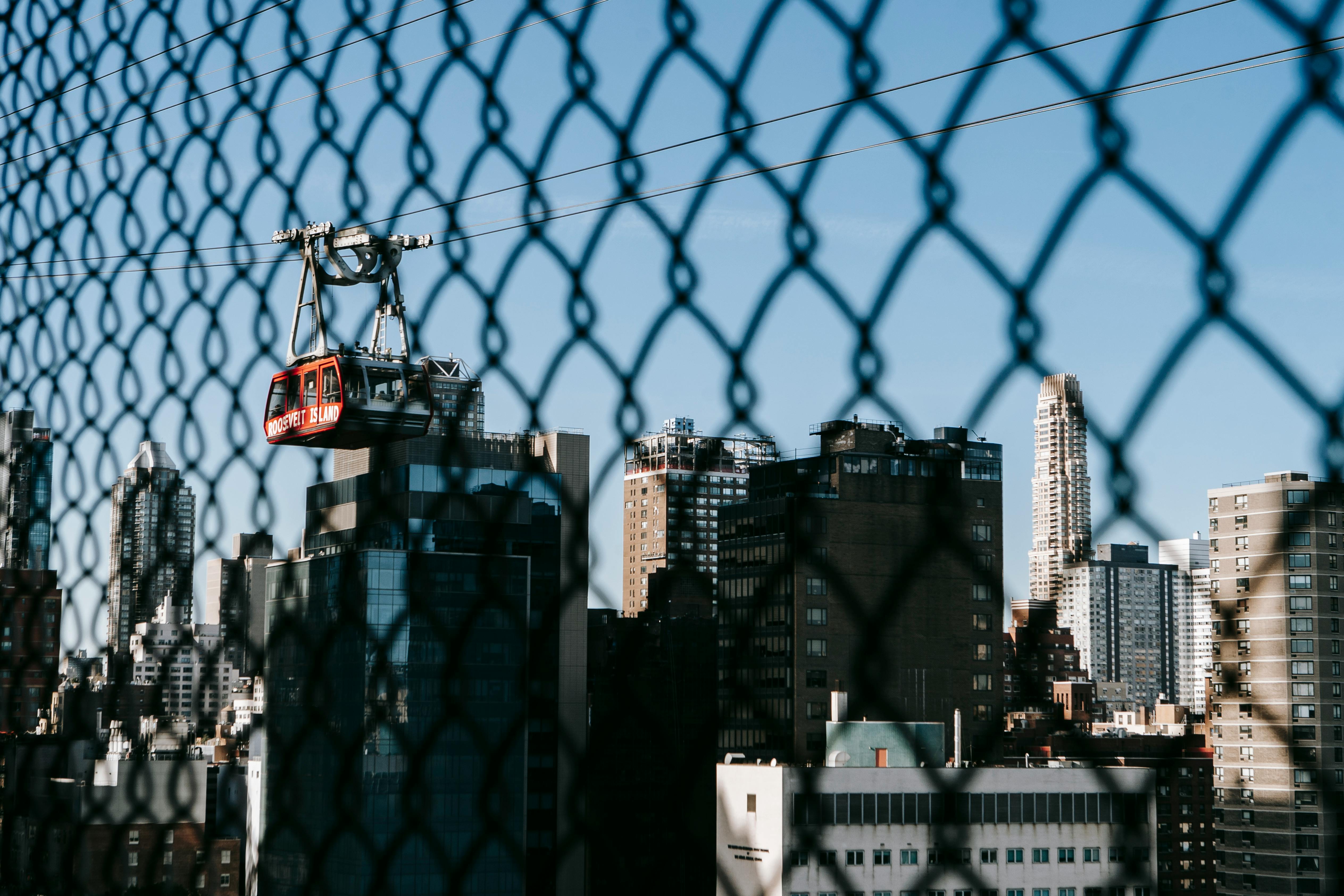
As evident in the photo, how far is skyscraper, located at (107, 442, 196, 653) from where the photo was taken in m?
2.48

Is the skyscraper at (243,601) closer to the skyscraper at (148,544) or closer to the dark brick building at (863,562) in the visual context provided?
the skyscraper at (148,544)

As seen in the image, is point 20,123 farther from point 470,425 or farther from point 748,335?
point 748,335

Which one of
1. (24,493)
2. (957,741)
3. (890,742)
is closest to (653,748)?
(890,742)

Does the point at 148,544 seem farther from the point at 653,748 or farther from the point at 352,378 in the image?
the point at 653,748

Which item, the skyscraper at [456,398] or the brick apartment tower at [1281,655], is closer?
the brick apartment tower at [1281,655]

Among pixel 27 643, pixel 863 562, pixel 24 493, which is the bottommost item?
pixel 27 643

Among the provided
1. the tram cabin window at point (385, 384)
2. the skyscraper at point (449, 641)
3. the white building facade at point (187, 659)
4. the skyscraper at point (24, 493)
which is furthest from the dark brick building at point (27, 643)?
the tram cabin window at point (385, 384)

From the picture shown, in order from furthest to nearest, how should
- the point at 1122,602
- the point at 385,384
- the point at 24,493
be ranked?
the point at 24,493 → the point at 385,384 → the point at 1122,602

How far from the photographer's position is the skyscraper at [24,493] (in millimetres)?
3090

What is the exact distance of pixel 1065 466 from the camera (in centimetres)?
148

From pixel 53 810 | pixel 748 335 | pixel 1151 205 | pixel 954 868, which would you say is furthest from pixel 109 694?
pixel 1151 205

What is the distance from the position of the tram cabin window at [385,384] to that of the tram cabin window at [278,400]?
75 centimetres

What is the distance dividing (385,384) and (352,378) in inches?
5.3

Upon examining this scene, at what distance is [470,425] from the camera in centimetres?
179
